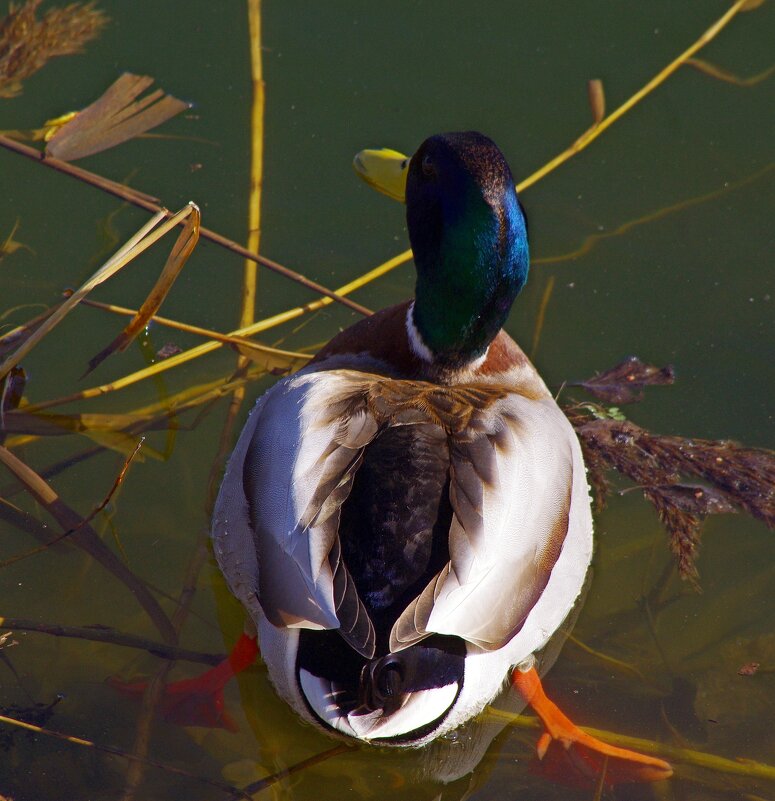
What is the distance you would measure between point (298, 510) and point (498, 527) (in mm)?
612

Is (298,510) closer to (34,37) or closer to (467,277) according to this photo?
(467,277)

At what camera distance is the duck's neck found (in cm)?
360

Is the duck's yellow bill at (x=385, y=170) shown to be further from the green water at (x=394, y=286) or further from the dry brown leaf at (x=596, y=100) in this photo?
the dry brown leaf at (x=596, y=100)

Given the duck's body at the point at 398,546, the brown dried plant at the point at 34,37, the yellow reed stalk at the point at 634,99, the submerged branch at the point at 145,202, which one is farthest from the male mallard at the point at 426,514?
the brown dried plant at the point at 34,37

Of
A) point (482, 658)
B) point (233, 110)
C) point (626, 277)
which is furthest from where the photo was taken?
point (233, 110)

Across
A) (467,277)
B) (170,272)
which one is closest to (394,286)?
(170,272)

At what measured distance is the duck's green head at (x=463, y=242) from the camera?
3561mm

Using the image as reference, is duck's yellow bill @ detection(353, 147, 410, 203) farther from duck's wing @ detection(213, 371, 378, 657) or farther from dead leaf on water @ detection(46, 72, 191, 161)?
dead leaf on water @ detection(46, 72, 191, 161)

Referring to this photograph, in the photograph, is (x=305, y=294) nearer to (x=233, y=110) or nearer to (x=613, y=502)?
(x=233, y=110)

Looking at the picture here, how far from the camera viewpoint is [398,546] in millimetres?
3189

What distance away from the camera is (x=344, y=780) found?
3.79 meters

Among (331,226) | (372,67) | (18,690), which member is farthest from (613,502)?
(372,67)

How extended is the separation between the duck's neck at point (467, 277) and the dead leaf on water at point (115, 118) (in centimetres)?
217

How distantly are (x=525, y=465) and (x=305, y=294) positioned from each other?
2.05 m
